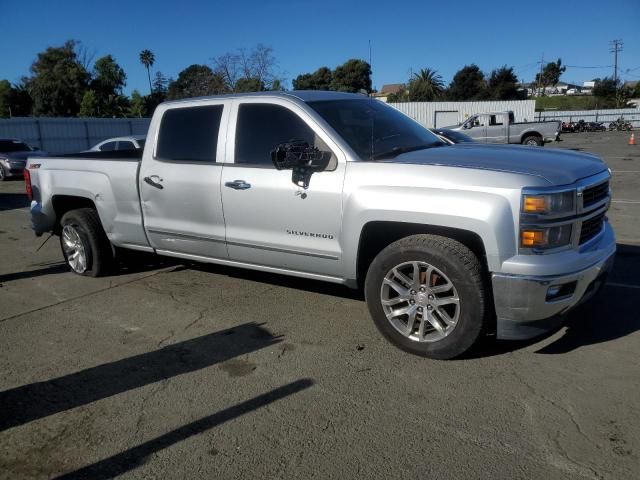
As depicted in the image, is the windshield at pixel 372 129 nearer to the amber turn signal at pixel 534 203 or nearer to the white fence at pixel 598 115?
the amber turn signal at pixel 534 203

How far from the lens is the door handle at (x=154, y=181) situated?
Answer: 5120mm

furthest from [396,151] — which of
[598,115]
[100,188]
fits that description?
[598,115]

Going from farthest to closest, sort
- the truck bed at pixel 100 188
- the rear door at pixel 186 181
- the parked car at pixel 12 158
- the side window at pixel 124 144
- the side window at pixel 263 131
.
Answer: the parked car at pixel 12 158 < the side window at pixel 124 144 < the truck bed at pixel 100 188 < the rear door at pixel 186 181 < the side window at pixel 263 131

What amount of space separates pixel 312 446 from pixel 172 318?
2.34m

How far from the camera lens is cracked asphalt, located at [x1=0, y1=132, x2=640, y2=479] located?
108 inches

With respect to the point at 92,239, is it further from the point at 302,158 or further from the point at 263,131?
the point at 302,158

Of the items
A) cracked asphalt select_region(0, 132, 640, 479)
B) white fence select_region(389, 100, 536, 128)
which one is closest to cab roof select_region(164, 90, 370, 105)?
cracked asphalt select_region(0, 132, 640, 479)

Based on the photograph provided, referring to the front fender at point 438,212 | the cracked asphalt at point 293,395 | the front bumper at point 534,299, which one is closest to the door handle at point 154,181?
the cracked asphalt at point 293,395

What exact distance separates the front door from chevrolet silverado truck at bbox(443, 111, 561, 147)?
20.5 meters

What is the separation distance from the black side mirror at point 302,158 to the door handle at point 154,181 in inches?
58.4

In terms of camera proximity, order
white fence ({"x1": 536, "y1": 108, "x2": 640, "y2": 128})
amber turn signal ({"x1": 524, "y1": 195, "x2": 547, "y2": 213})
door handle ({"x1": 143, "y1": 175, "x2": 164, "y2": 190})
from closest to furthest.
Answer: amber turn signal ({"x1": 524, "y1": 195, "x2": 547, "y2": 213})
door handle ({"x1": 143, "y1": 175, "x2": 164, "y2": 190})
white fence ({"x1": 536, "y1": 108, "x2": 640, "y2": 128})

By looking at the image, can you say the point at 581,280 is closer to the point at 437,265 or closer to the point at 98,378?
the point at 437,265

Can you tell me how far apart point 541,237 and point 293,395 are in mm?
1812

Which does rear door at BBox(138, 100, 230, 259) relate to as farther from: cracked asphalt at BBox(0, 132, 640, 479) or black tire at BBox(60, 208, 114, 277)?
black tire at BBox(60, 208, 114, 277)
